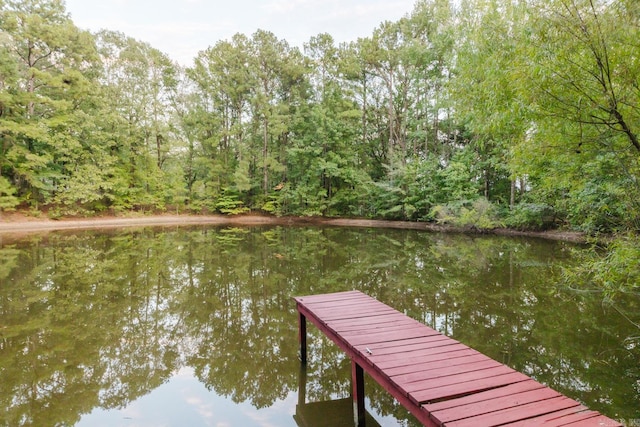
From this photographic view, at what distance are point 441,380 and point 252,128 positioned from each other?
25419 millimetres

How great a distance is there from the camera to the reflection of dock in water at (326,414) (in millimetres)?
3086

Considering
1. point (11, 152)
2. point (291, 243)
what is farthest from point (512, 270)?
point (11, 152)

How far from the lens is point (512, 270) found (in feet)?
29.1

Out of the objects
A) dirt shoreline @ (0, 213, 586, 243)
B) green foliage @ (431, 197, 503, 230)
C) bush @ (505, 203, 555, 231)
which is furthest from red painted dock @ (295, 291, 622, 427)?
green foliage @ (431, 197, 503, 230)

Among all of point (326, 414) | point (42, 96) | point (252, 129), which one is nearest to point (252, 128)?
point (252, 129)

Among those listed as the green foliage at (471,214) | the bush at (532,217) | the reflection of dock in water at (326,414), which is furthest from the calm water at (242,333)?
the green foliage at (471,214)

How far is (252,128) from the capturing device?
26.2 meters

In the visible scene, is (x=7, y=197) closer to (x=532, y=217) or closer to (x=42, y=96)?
(x=42, y=96)

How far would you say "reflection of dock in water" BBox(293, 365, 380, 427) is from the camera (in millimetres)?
3086

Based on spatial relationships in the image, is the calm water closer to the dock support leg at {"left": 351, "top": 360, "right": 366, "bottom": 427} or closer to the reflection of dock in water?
the reflection of dock in water

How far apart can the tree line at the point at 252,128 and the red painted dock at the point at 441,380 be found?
12101 millimetres

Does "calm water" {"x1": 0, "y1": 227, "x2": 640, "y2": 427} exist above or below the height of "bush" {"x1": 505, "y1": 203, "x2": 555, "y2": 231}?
below

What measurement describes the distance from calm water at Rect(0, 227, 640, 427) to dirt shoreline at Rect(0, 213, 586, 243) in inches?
261

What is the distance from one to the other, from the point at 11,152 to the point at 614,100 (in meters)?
23.1
